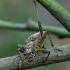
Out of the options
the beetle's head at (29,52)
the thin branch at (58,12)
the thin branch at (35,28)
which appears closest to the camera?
the thin branch at (58,12)

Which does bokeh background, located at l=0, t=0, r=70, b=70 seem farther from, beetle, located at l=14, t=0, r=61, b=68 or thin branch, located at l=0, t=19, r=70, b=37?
beetle, located at l=14, t=0, r=61, b=68

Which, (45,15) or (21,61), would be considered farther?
(45,15)

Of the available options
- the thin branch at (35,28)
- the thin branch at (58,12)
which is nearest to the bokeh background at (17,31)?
the thin branch at (35,28)

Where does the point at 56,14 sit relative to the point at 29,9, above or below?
below

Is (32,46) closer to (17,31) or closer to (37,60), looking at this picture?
(37,60)

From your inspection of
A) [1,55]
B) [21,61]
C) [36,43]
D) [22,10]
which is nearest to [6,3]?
[22,10]

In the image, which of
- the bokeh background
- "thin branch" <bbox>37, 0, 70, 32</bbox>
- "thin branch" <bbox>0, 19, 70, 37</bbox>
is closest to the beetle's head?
"thin branch" <bbox>37, 0, 70, 32</bbox>

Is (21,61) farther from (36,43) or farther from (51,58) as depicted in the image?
(36,43)

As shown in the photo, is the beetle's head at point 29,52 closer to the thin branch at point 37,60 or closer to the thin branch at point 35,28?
the thin branch at point 37,60

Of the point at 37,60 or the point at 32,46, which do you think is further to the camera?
the point at 32,46

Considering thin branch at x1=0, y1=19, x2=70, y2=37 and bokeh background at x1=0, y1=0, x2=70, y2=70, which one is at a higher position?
bokeh background at x1=0, y1=0, x2=70, y2=70

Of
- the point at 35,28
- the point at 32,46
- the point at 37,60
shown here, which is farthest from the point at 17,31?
the point at 37,60
